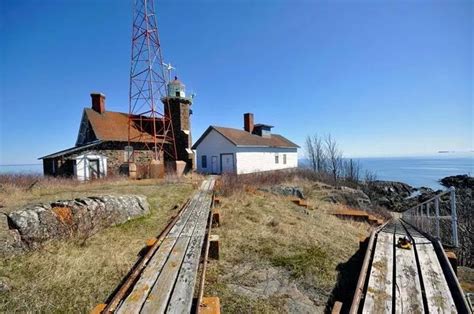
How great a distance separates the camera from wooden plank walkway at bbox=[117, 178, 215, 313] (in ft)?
9.98

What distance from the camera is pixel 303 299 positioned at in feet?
12.1

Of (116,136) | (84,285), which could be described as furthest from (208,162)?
(84,285)

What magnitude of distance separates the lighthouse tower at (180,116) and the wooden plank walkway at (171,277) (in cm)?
1842

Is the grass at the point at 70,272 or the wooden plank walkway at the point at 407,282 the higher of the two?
the grass at the point at 70,272

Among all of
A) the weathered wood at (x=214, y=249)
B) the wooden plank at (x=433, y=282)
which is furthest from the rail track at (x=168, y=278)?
the wooden plank at (x=433, y=282)

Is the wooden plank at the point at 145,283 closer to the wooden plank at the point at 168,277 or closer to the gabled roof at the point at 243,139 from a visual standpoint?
the wooden plank at the point at 168,277

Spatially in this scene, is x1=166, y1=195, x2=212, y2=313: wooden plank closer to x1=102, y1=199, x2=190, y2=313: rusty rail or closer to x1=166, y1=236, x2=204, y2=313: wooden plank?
x1=166, y1=236, x2=204, y2=313: wooden plank

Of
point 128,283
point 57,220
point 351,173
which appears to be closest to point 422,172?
point 351,173

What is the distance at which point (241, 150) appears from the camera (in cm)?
2308

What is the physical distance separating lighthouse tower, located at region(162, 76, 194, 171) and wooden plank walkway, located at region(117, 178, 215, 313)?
60.4 feet

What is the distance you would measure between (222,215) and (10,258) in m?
4.85

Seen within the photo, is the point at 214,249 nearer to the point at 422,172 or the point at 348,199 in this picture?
the point at 348,199

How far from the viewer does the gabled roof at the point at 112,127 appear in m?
19.8

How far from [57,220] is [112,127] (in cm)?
1809
